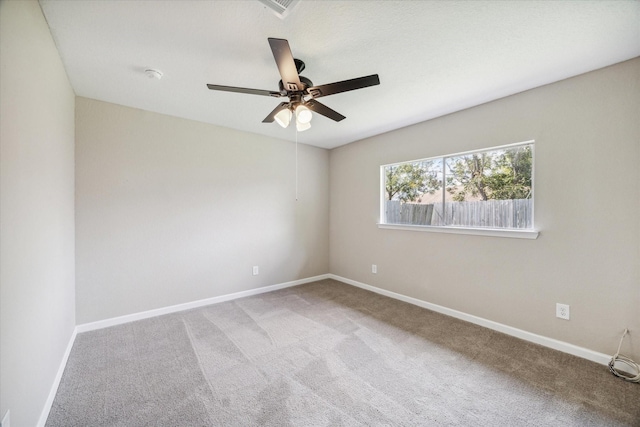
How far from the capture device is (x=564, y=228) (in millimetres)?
2244

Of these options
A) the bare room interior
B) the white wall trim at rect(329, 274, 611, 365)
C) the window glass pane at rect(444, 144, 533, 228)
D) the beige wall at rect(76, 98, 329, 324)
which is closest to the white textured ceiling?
the bare room interior

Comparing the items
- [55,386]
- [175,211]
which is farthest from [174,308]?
[55,386]

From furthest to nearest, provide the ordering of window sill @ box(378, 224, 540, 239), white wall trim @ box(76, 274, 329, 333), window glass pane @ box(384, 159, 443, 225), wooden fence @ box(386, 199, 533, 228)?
window glass pane @ box(384, 159, 443, 225)
white wall trim @ box(76, 274, 329, 333)
wooden fence @ box(386, 199, 533, 228)
window sill @ box(378, 224, 540, 239)

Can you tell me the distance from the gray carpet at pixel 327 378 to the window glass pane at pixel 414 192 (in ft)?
4.40

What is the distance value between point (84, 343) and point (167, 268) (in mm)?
976

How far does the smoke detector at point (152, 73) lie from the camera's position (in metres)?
2.11

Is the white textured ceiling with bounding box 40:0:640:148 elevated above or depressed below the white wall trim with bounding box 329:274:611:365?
above

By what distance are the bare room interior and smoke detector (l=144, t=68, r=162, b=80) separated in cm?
5

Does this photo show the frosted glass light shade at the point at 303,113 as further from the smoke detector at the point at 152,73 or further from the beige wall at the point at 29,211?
the beige wall at the point at 29,211

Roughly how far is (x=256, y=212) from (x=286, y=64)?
2551mm

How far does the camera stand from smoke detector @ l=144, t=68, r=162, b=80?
6.93ft

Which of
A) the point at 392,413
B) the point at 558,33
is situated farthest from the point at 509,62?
the point at 392,413

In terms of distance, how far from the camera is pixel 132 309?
9.56ft

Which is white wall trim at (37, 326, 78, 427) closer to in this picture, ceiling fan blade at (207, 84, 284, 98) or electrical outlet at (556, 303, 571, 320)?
ceiling fan blade at (207, 84, 284, 98)
